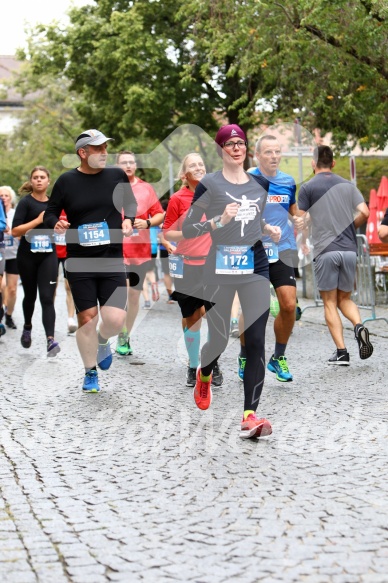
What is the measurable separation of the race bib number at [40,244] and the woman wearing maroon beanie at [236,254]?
4.68 meters

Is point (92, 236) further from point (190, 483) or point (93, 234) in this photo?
point (190, 483)

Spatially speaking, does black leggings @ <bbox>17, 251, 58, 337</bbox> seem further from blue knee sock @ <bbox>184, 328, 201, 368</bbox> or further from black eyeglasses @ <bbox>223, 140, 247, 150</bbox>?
black eyeglasses @ <bbox>223, 140, 247, 150</bbox>

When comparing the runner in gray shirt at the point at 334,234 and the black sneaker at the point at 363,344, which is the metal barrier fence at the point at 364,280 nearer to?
the runner in gray shirt at the point at 334,234

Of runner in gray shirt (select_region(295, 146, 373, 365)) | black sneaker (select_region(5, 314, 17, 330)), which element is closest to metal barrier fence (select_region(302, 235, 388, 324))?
runner in gray shirt (select_region(295, 146, 373, 365))

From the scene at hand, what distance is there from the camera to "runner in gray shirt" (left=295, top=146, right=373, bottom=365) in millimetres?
9602

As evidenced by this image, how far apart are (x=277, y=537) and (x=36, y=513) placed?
1.13 meters

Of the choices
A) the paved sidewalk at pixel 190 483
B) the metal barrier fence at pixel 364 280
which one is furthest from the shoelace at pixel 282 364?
the metal barrier fence at pixel 364 280

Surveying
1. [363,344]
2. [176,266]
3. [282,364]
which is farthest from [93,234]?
[363,344]

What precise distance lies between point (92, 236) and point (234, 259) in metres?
2.03

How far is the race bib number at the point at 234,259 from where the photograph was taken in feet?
21.4

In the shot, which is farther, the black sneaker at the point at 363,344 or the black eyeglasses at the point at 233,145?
the black sneaker at the point at 363,344

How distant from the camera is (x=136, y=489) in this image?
16.9ft

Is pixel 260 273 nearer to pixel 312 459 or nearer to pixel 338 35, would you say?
pixel 312 459

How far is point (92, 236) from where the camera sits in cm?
827
